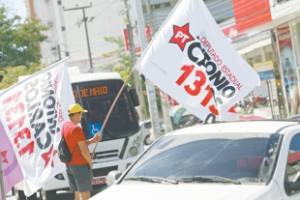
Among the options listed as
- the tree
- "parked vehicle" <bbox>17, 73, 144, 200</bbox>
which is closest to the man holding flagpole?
"parked vehicle" <bbox>17, 73, 144, 200</bbox>

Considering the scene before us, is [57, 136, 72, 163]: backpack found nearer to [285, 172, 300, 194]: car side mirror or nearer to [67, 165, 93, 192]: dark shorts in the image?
[67, 165, 93, 192]: dark shorts

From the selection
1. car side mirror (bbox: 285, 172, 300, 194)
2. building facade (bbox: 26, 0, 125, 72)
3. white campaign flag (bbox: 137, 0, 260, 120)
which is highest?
white campaign flag (bbox: 137, 0, 260, 120)

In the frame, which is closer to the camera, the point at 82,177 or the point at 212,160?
the point at 212,160

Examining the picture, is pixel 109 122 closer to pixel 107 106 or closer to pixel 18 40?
pixel 107 106

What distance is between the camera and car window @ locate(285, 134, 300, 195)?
19.9 ft

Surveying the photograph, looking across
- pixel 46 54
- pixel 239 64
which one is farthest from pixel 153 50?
pixel 46 54

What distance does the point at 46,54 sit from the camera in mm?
118188

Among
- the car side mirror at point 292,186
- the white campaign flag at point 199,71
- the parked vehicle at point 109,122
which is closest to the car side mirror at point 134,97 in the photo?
the parked vehicle at point 109,122

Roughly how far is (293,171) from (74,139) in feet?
14.4

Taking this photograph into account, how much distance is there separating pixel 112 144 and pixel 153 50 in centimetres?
483

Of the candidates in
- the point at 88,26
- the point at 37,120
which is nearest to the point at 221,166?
the point at 37,120

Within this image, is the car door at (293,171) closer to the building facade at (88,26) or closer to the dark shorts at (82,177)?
the dark shorts at (82,177)

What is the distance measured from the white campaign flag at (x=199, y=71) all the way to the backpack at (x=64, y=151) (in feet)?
4.73

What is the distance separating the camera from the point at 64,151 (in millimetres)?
10234
